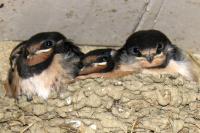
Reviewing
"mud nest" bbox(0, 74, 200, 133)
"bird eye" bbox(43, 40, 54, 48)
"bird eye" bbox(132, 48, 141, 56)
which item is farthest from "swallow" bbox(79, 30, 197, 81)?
"bird eye" bbox(43, 40, 54, 48)

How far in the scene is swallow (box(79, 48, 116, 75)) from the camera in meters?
4.55

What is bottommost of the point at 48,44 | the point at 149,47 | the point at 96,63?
the point at 96,63

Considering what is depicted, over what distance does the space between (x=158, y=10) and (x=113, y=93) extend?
655mm

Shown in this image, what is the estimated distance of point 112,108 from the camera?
168 inches

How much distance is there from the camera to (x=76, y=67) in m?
4.57

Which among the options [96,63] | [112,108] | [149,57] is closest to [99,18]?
[96,63]

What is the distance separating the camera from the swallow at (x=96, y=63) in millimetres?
4555

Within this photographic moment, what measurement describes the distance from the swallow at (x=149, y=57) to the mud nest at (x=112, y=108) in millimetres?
121

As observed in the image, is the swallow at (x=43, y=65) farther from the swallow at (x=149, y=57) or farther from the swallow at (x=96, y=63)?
the swallow at (x=149, y=57)

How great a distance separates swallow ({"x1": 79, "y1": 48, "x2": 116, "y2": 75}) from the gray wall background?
206 millimetres

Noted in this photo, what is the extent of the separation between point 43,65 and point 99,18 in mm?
513

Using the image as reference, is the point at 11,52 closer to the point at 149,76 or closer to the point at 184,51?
the point at 149,76

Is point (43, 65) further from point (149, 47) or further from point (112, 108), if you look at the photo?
point (149, 47)

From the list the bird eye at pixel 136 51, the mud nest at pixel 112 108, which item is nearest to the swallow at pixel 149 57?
the bird eye at pixel 136 51
